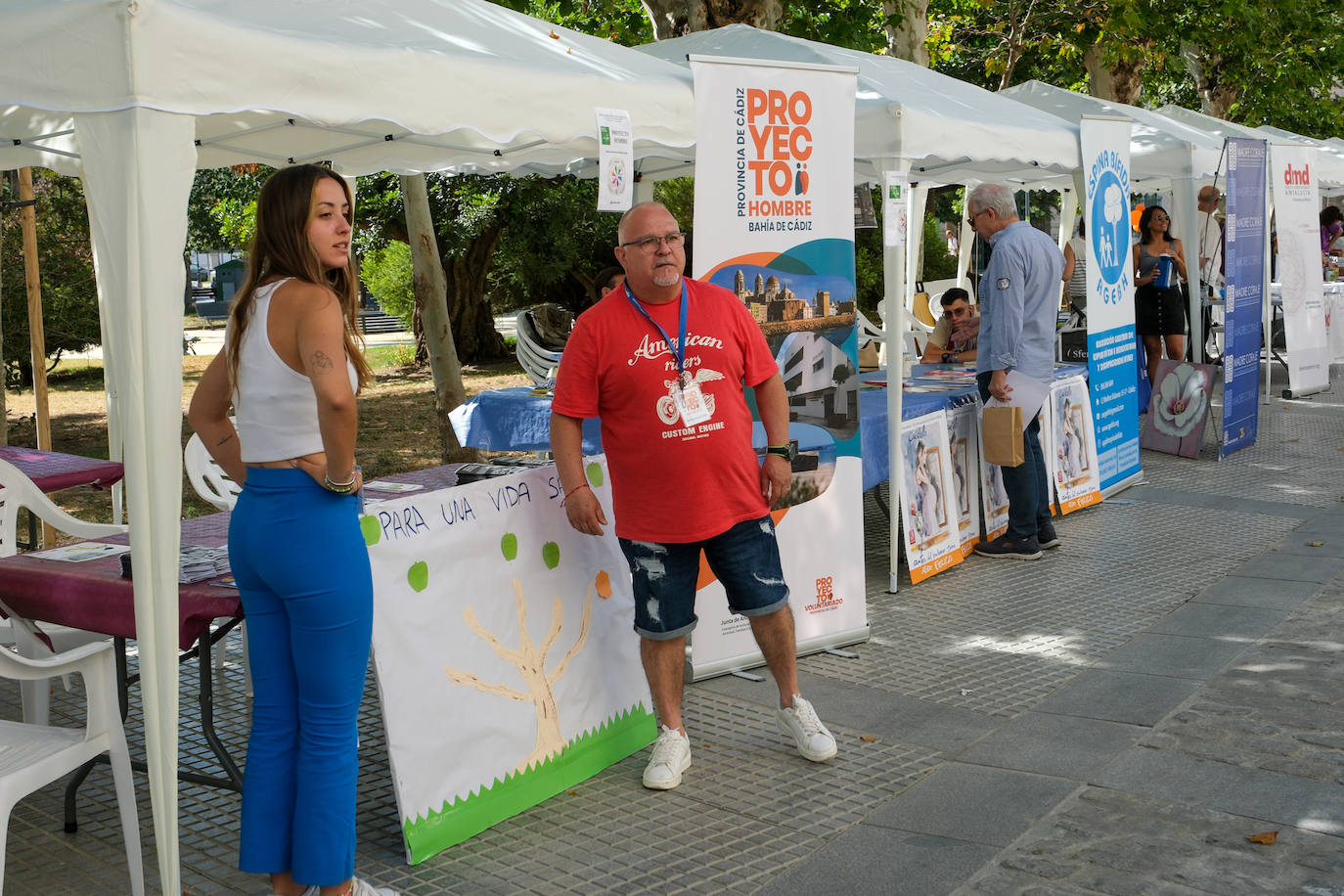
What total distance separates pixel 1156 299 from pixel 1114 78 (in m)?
8.97

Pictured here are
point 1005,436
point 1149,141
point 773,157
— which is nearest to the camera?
point 773,157

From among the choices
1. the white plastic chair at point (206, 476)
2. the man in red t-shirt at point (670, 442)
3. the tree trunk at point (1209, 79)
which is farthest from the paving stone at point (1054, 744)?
A: the tree trunk at point (1209, 79)

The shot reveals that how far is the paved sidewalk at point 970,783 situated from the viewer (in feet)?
11.7

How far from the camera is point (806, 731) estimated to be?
4379mm

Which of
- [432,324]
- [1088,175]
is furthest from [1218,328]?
[432,324]

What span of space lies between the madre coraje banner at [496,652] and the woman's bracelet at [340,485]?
21.8 inches

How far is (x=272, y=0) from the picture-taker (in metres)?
3.85

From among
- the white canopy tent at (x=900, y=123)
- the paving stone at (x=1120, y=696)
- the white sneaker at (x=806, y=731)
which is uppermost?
Result: the white canopy tent at (x=900, y=123)

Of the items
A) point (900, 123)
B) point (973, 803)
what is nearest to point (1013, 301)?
point (900, 123)

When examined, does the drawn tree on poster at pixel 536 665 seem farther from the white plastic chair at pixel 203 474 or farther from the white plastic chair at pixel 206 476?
the white plastic chair at pixel 203 474

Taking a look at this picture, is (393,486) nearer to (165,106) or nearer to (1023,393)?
(165,106)

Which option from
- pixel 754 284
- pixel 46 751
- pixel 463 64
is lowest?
pixel 46 751

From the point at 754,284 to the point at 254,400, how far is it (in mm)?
2698

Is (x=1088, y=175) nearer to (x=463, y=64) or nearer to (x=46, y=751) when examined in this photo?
(x=463, y=64)
